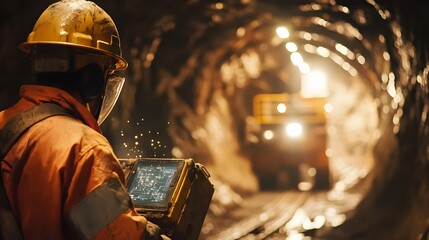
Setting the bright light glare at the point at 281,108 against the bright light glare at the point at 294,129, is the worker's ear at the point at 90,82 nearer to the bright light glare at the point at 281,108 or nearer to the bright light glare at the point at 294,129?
the bright light glare at the point at 294,129

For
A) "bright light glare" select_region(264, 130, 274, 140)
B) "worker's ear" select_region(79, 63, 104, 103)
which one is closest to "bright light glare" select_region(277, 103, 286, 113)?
"bright light glare" select_region(264, 130, 274, 140)

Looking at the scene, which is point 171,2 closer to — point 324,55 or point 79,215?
point 79,215

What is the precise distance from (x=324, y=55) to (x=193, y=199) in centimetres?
1790

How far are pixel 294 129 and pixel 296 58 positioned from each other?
472 centimetres

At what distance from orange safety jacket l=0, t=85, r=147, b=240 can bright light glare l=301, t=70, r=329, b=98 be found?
19136mm

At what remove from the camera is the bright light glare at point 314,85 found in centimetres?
2149

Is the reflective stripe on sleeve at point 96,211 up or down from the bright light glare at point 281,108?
up

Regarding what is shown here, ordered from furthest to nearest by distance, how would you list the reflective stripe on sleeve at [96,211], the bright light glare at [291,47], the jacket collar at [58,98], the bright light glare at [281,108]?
the bright light glare at [291,47]
the bright light glare at [281,108]
the jacket collar at [58,98]
the reflective stripe on sleeve at [96,211]

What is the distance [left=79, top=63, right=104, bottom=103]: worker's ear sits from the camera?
3035 mm

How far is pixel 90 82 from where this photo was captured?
3047 mm

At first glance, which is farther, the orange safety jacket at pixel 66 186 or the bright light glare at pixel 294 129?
the bright light glare at pixel 294 129

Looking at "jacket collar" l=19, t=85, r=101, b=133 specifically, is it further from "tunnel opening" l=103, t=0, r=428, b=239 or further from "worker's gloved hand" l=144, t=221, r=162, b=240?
"tunnel opening" l=103, t=0, r=428, b=239

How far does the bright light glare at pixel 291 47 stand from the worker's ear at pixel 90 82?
55.3 feet

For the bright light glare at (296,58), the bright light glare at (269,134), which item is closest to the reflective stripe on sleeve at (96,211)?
the bright light glare at (269,134)
